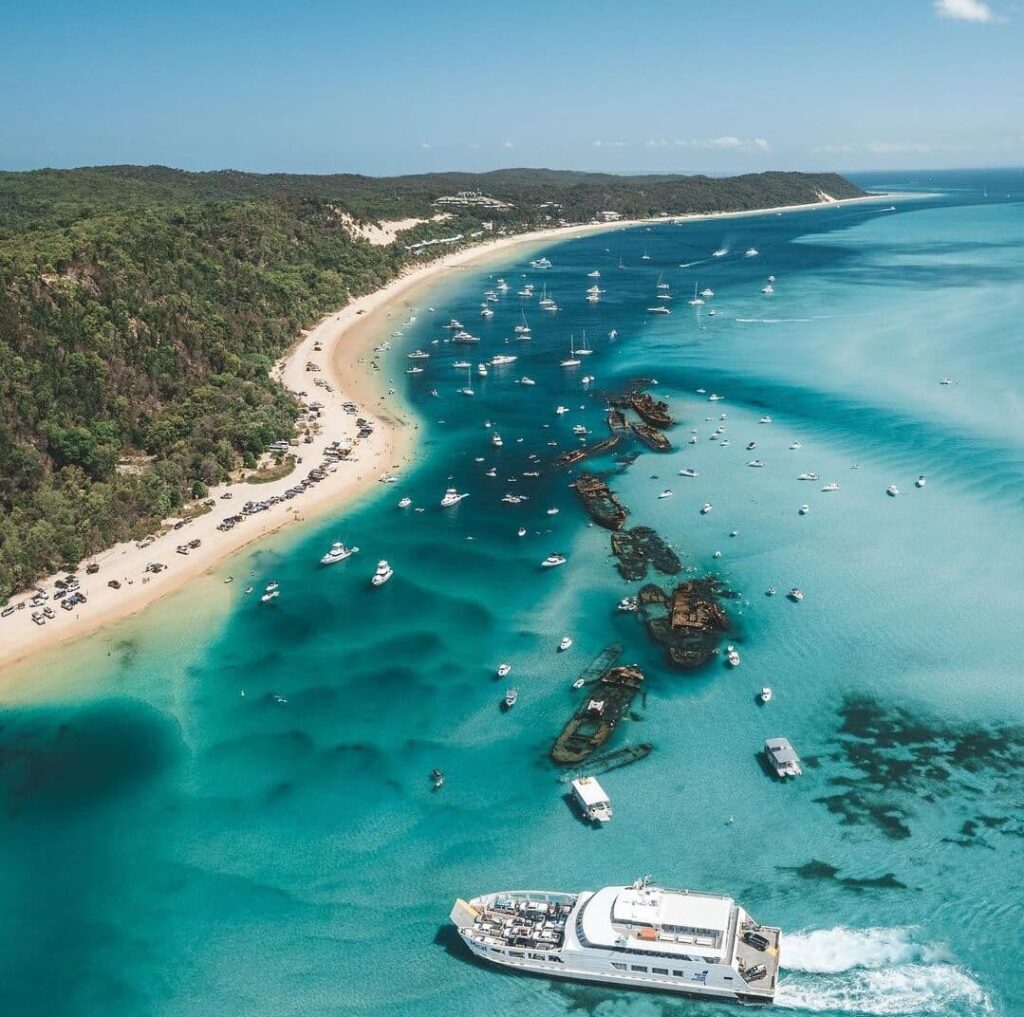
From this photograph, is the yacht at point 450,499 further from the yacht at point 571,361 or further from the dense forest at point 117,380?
the yacht at point 571,361

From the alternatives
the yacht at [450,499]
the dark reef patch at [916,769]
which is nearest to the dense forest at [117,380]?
the yacht at [450,499]

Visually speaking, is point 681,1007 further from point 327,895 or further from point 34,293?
point 34,293

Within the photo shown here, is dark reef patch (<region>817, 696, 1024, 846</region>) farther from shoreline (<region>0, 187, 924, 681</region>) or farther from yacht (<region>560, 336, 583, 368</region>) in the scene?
yacht (<region>560, 336, 583, 368</region>)

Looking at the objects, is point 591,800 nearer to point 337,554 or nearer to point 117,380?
point 337,554

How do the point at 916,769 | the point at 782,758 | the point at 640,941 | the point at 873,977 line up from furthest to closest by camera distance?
the point at 782,758
the point at 916,769
the point at 640,941
the point at 873,977

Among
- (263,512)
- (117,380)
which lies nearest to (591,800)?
(263,512)

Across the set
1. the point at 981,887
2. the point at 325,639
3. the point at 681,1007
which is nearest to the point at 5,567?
the point at 325,639
